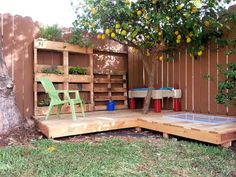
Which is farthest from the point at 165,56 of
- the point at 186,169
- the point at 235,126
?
the point at 186,169

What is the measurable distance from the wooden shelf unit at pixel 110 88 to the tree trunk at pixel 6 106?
2.14 metres

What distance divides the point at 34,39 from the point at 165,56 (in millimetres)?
3059

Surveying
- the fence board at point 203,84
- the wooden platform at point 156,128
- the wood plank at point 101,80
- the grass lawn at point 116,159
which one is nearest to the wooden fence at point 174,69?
the fence board at point 203,84

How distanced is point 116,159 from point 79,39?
10.9 ft

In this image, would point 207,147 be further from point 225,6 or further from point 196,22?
point 225,6

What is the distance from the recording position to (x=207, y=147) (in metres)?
2.64

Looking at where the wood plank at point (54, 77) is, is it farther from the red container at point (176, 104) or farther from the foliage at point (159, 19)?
the red container at point (176, 104)

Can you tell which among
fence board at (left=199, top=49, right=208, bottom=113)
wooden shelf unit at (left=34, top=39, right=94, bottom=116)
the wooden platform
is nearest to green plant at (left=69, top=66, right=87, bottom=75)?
wooden shelf unit at (left=34, top=39, right=94, bottom=116)

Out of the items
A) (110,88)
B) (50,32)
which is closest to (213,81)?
(110,88)

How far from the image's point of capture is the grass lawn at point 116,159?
1936 millimetres

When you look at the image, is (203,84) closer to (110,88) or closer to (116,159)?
(110,88)

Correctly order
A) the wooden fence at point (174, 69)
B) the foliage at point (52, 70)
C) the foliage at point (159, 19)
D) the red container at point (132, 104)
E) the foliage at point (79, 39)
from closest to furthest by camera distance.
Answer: the foliage at point (159, 19), the wooden fence at point (174, 69), the foliage at point (52, 70), the foliage at point (79, 39), the red container at point (132, 104)

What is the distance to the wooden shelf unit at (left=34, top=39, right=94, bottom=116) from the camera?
4.48 metres

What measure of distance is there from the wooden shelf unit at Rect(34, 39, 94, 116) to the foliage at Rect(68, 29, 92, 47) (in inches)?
4.6
